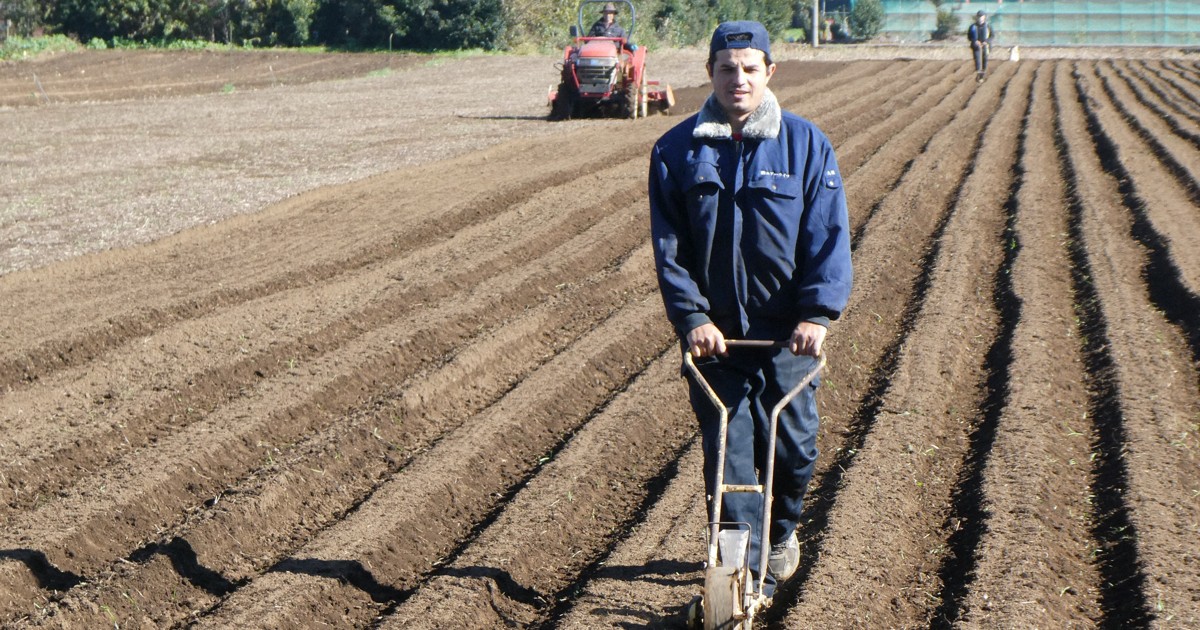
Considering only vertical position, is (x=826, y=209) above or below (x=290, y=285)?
above

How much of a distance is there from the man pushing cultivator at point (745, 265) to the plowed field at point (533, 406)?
2.26ft

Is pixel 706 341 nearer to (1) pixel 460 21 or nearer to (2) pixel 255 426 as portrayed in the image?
(2) pixel 255 426

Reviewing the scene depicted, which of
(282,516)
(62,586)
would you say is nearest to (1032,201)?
(282,516)

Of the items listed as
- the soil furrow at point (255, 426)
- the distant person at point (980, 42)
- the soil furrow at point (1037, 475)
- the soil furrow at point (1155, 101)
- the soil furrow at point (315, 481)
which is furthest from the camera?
the distant person at point (980, 42)

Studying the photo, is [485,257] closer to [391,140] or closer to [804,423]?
[804,423]

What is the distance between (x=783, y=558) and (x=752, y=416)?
655 mm

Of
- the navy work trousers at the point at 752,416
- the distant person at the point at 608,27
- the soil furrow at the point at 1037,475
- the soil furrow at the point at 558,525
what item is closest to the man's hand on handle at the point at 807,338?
the navy work trousers at the point at 752,416

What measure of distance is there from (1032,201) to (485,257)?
546 cm

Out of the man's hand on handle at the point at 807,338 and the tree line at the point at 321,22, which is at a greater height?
the tree line at the point at 321,22

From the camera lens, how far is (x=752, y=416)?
3.85m

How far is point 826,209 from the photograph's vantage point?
12.2ft

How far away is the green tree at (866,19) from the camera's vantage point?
2346 inches

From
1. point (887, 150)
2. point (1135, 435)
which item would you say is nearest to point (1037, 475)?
point (1135, 435)

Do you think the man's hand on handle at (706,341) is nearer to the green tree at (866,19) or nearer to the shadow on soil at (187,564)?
the shadow on soil at (187,564)
